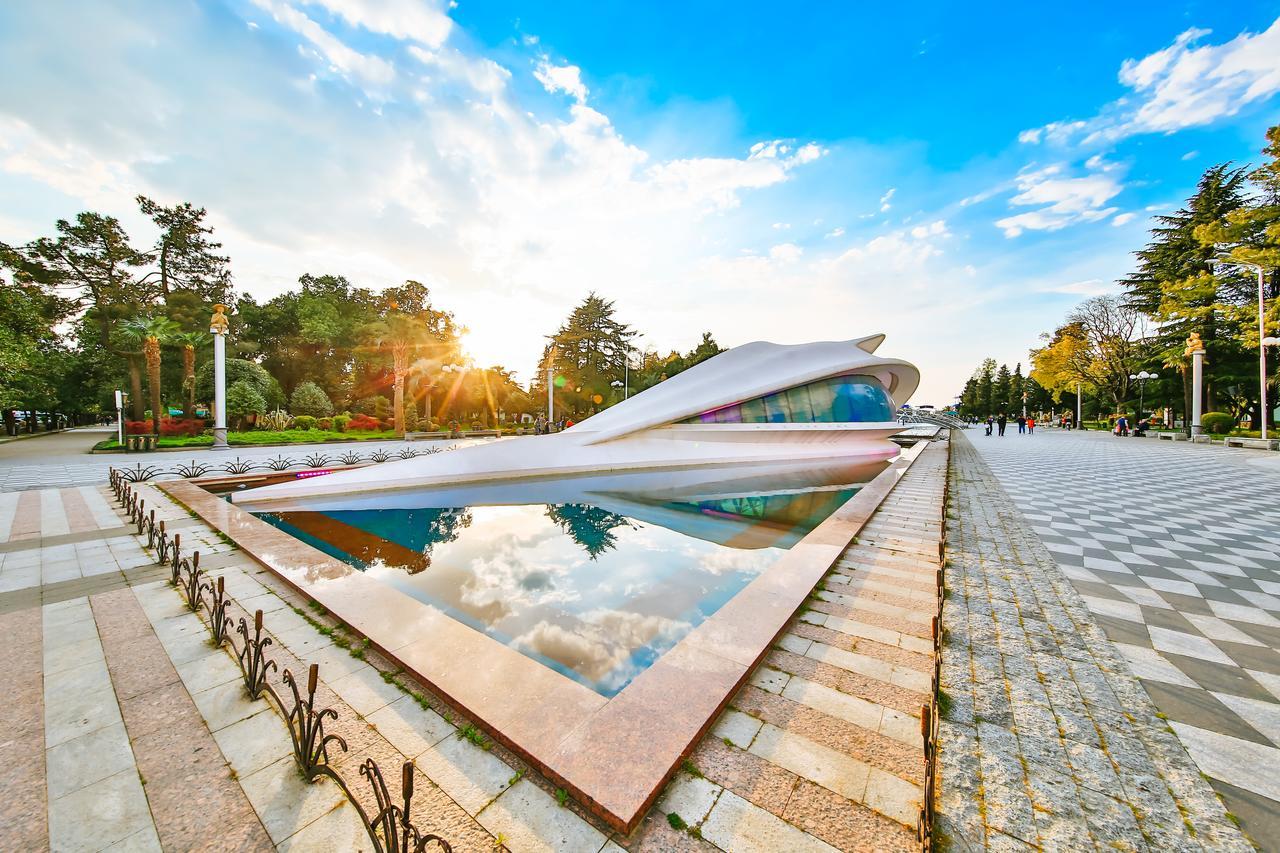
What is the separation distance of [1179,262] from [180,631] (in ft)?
146

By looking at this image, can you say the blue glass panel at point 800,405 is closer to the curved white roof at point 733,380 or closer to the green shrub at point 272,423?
the curved white roof at point 733,380

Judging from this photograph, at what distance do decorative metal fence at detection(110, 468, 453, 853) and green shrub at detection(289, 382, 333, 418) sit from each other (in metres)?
29.7

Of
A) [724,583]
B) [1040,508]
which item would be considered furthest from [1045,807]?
[1040,508]

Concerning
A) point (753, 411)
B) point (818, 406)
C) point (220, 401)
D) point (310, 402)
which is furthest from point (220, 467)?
point (818, 406)

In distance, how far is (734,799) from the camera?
81.4 inches

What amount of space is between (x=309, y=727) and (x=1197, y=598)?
6.98m

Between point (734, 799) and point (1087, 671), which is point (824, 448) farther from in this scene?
point (734, 799)

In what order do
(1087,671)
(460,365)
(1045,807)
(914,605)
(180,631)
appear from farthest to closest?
(460,365)
(914,605)
(180,631)
(1087,671)
(1045,807)

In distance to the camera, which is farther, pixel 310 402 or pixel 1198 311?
pixel 310 402

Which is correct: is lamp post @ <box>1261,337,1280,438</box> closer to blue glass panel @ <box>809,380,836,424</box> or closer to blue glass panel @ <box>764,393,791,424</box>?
blue glass panel @ <box>809,380,836,424</box>

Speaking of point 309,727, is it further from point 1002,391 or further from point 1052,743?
point 1002,391

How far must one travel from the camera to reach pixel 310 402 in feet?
97.0

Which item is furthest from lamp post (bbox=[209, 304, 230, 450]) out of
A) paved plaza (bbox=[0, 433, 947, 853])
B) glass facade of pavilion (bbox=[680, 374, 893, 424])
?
glass facade of pavilion (bbox=[680, 374, 893, 424])

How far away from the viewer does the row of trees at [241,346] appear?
942 inches
